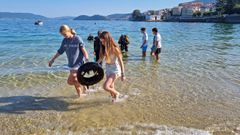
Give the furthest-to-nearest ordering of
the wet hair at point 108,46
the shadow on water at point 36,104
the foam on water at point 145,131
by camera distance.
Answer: the shadow on water at point 36,104 → the wet hair at point 108,46 → the foam on water at point 145,131

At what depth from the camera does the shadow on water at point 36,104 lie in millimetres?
6703

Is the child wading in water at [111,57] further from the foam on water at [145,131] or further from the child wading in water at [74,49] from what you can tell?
the foam on water at [145,131]

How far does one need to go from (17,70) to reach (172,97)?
21.3ft

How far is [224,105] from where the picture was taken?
7.00 meters

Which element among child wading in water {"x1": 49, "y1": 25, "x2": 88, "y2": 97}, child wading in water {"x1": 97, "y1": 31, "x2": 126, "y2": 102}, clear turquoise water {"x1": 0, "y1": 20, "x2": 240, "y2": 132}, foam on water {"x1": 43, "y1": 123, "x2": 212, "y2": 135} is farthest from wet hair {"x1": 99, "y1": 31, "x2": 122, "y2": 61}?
foam on water {"x1": 43, "y1": 123, "x2": 212, "y2": 135}

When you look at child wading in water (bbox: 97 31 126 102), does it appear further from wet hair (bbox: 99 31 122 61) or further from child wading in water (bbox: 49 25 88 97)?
child wading in water (bbox: 49 25 88 97)

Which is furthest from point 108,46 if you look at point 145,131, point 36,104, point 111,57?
point 36,104

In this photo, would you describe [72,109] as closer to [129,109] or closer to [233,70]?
[129,109]

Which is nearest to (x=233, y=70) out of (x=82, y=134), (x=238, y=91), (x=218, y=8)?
(x=238, y=91)

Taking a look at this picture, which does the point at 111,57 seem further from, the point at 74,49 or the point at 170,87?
the point at 170,87

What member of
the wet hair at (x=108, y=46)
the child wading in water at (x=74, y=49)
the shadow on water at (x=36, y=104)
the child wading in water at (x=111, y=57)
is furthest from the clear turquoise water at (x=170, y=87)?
the wet hair at (x=108, y=46)

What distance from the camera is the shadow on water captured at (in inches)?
264

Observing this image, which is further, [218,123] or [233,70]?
[233,70]

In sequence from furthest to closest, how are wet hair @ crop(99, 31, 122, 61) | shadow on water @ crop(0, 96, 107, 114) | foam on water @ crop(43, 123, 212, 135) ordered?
1. shadow on water @ crop(0, 96, 107, 114)
2. wet hair @ crop(99, 31, 122, 61)
3. foam on water @ crop(43, 123, 212, 135)
